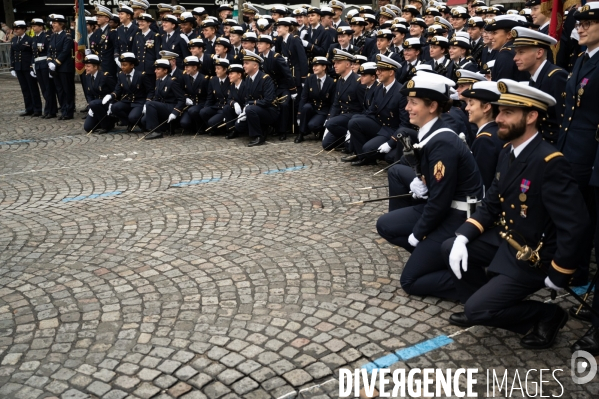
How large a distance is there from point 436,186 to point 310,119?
22.4 ft

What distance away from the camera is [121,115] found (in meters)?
13.1

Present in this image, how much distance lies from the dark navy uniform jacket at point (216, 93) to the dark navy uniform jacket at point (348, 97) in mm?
2598

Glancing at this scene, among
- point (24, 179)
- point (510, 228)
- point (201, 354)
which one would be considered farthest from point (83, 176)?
point (510, 228)

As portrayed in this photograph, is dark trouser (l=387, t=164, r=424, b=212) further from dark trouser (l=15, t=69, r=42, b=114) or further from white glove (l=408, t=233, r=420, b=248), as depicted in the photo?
dark trouser (l=15, t=69, r=42, b=114)

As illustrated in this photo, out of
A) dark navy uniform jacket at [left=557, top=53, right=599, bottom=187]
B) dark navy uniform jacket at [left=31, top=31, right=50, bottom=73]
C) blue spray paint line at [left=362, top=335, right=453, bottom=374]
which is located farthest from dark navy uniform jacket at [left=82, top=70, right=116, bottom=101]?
blue spray paint line at [left=362, top=335, right=453, bottom=374]

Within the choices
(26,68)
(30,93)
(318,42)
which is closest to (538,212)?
(318,42)

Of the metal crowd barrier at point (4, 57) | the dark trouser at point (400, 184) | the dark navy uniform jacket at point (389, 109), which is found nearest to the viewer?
the dark trouser at point (400, 184)

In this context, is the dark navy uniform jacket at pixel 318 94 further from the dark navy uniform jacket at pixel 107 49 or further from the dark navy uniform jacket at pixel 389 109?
the dark navy uniform jacket at pixel 107 49

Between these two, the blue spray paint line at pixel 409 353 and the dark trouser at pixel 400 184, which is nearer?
the blue spray paint line at pixel 409 353

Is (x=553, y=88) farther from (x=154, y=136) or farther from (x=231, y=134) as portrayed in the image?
(x=154, y=136)

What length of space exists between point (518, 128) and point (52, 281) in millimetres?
4190

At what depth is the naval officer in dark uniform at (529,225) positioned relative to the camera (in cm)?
405

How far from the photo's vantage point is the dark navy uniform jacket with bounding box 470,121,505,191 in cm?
580

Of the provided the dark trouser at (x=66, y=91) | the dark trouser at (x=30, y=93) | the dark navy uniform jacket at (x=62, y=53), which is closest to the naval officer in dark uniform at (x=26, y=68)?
the dark trouser at (x=30, y=93)
